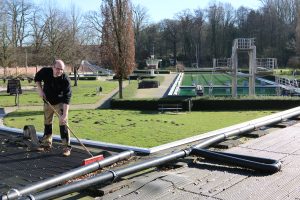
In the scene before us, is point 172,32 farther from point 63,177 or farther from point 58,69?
point 63,177

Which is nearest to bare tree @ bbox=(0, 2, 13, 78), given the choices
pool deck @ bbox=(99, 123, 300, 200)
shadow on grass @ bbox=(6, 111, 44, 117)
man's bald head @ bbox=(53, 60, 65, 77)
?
shadow on grass @ bbox=(6, 111, 44, 117)

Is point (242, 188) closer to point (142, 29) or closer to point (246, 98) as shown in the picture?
point (246, 98)

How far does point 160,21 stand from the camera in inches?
3681

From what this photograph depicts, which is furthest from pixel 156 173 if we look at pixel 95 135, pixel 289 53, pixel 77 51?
pixel 289 53

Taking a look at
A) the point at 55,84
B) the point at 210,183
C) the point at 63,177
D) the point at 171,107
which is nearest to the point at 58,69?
the point at 55,84

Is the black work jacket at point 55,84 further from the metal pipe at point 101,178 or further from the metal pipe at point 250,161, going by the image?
the metal pipe at point 250,161

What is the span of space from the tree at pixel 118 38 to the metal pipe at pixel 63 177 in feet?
61.4

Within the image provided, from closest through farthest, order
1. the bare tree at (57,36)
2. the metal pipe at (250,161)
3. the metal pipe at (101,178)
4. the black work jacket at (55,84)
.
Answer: the metal pipe at (101,178), the metal pipe at (250,161), the black work jacket at (55,84), the bare tree at (57,36)

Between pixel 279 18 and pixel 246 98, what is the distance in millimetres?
68928

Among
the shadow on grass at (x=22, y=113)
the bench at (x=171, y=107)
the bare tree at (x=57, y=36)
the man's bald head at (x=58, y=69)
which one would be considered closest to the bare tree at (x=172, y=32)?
the bare tree at (x=57, y=36)

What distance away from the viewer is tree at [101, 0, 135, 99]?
24797 millimetres

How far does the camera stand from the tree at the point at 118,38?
81.4 feet

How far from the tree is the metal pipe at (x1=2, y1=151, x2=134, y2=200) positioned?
18.7 metres

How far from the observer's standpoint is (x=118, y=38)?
24828 mm
